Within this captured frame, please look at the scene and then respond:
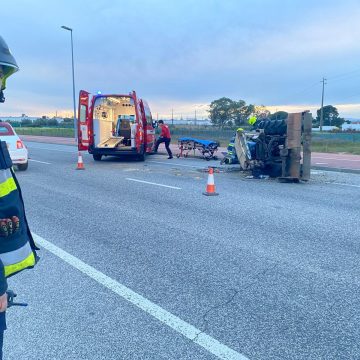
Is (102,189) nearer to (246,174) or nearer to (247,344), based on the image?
(246,174)

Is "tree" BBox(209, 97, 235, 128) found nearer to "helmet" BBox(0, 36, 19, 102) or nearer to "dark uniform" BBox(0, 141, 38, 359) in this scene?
"helmet" BBox(0, 36, 19, 102)

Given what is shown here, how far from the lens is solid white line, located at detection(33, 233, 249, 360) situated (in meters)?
2.64

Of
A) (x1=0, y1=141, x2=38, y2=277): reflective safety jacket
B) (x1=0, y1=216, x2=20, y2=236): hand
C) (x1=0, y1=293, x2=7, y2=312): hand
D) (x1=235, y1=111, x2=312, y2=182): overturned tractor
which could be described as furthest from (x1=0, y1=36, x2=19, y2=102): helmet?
(x1=235, y1=111, x2=312, y2=182): overturned tractor

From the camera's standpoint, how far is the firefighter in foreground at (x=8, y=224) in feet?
5.57

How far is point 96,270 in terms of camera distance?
160 inches

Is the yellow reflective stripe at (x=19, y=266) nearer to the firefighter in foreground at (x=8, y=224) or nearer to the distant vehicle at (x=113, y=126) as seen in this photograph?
the firefighter in foreground at (x=8, y=224)

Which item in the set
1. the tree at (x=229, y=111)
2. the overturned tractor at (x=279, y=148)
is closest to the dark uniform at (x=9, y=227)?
the overturned tractor at (x=279, y=148)

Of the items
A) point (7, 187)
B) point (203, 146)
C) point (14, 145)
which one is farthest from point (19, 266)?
point (203, 146)

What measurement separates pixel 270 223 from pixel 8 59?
503 centimetres

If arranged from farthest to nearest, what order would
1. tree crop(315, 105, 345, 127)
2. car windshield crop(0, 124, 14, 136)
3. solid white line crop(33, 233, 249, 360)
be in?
tree crop(315, 105, 345, 127) < car windshield crop(0, 124, 14, 136) < solid white line crop(33, 233, 249, 360)

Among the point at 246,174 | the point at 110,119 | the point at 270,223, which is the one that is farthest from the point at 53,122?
the point at 270,223

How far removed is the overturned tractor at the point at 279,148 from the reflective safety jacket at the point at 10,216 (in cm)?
908

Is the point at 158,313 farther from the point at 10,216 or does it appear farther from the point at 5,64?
the point at 5,64

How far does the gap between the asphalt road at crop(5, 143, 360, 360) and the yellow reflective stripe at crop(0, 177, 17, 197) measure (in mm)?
1457
